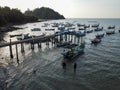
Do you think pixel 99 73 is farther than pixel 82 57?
No

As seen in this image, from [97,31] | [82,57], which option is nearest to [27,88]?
[82,57]

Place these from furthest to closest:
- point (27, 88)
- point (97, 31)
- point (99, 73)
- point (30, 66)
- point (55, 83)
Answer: point (97, 31)
point (30, 66)
point (99, 73)
point (55, 83)
point (27, 88)

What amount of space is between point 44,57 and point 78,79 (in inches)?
798

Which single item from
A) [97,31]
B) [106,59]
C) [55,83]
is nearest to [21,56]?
[55,83]

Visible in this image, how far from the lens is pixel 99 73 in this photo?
4212 centimetres

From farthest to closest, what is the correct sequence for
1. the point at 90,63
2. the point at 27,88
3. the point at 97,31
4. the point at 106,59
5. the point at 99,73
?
the point at 97,31
the point at 106,59
the point at 90,63
the point at 99,73
the point at 27,88

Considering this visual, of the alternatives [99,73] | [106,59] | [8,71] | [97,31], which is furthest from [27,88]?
[97,31]

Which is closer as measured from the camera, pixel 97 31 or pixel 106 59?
pixel 106 59

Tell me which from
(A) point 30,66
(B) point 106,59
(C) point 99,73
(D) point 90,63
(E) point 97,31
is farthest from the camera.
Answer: (E) point 97,31

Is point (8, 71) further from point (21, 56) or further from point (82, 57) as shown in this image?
point (82, 57)

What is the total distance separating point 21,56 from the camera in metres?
56.8

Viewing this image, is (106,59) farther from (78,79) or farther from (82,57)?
(78,79)

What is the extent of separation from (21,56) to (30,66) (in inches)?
459

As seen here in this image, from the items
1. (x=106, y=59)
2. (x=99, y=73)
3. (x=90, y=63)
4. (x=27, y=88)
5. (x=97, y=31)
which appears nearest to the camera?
(x=27, y=88)
